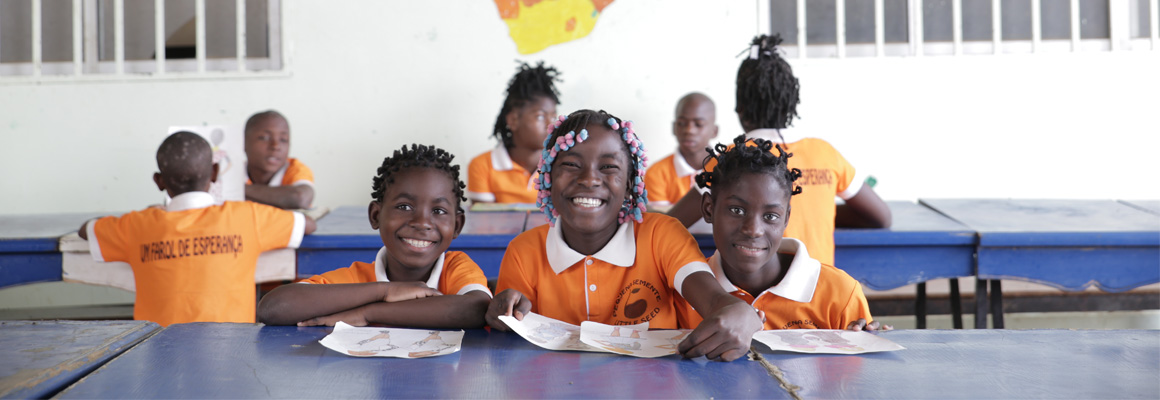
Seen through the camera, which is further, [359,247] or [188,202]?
[359,247]

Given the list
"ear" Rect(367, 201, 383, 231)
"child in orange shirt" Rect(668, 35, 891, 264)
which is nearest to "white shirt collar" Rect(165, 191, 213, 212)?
"ear" Rect(367, 201, 383, 231)

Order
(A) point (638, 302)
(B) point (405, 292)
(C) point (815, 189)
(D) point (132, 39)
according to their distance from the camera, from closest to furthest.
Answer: (B) point (405, 292)
(A) point (638, 302)
(C) point (815, 189)
(D) point (132, 39)

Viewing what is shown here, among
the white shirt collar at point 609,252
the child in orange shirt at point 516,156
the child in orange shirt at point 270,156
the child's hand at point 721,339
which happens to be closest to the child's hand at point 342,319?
the white shirt collar at point 609,252

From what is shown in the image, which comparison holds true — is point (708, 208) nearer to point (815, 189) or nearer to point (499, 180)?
point (815, 189)

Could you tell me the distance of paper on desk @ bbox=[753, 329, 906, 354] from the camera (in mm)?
Result: 1262

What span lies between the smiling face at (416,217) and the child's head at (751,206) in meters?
0.61

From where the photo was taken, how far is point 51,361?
3.86 ft

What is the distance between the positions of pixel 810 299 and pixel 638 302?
350mm

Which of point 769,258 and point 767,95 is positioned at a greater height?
point 767,95

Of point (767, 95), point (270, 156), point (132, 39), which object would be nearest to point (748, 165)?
point (767, 95)

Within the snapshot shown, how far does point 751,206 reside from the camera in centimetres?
167

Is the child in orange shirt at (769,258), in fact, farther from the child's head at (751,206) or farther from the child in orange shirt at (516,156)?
the child in orange shirt at (516,156)

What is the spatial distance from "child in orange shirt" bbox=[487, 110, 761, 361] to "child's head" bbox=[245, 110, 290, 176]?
2.09 meters

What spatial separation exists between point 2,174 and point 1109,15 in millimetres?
5744
